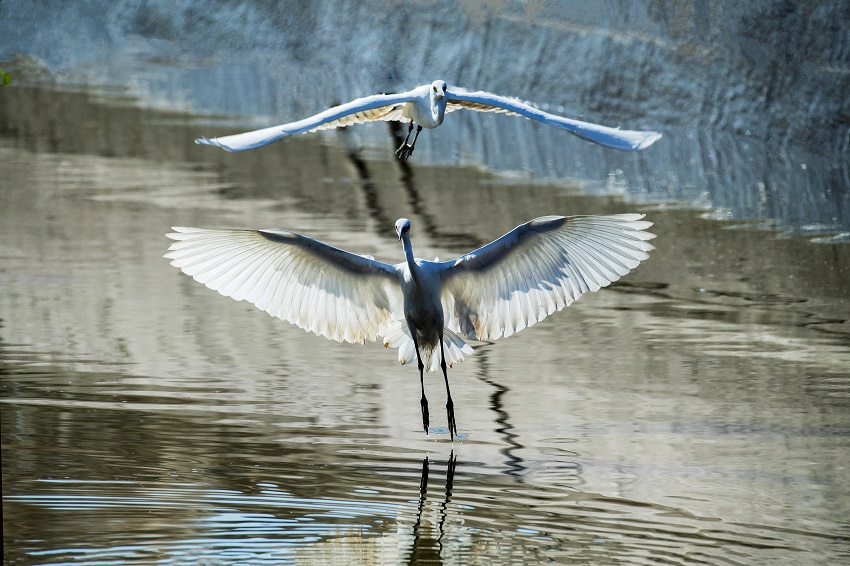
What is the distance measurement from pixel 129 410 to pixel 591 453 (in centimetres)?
263

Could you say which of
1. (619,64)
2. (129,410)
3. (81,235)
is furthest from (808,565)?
(619,64)

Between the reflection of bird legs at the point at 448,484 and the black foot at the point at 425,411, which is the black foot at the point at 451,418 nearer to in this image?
the black foot at the point at 425,411

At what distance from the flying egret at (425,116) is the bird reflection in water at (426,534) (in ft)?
6.08

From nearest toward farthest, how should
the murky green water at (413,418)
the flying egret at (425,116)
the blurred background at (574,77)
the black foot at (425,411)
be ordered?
the murky green water at (413,418)
the flying egret at (425,116)
the black foot at (425,411)
the blurred background at (574,77)

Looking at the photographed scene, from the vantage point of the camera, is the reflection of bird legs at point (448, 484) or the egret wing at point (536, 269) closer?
the reflection of bird legs at point (448, 484)

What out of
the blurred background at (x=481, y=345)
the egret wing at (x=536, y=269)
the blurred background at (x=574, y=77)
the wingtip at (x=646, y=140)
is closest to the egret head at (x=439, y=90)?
the egret wing at (x=536, y=269)

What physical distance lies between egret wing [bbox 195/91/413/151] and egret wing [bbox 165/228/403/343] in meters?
0.66

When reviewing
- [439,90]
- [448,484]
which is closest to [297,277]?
[439,90]

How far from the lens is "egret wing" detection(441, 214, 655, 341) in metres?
7.97

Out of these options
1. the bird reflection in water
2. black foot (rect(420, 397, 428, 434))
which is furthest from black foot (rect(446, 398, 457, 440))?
the bird reflection in water

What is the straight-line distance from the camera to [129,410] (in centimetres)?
810

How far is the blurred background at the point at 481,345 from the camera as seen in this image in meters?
6.48

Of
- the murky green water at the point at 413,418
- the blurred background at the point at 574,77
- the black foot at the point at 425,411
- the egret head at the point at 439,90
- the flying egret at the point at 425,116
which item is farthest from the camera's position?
the blurred background at the point at 574,77

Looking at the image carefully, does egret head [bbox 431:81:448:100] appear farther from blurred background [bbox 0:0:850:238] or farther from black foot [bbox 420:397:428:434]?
blurred background [bbox 0:0:850:238]
